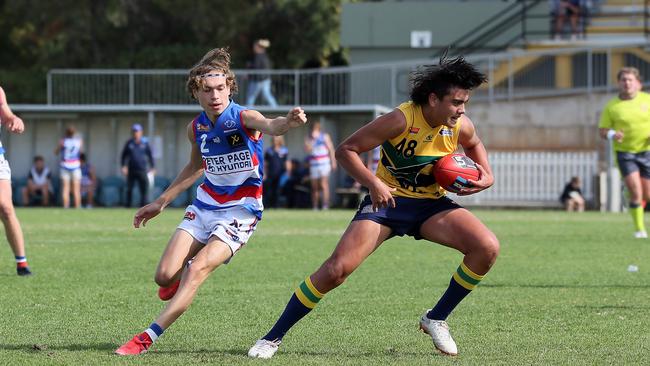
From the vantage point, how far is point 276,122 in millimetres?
7387

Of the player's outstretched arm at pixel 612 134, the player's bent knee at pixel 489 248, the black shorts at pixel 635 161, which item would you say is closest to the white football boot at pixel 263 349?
the player's bent knee at pixel 489 248

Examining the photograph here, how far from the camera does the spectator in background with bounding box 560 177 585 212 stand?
28000 millimetres

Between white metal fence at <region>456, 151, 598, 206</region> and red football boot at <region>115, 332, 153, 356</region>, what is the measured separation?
857 inches

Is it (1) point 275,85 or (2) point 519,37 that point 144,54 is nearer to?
(1) point 275,85

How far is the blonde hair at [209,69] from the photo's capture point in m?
7.80

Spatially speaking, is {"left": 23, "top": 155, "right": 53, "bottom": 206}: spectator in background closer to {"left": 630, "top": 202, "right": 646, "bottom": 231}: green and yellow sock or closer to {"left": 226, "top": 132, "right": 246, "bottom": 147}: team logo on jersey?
{"left": 630, "top": 202, "right": 646, "bottom": 231}: green and yellow sock

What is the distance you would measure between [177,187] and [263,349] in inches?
53.3

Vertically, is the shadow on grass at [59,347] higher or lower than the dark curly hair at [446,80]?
lower

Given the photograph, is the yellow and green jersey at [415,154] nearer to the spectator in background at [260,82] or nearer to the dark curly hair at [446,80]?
the dark curly hair at [446,80]

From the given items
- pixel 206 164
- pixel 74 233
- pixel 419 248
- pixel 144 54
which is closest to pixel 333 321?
pixel 206 164

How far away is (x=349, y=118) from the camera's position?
3122 centimetres

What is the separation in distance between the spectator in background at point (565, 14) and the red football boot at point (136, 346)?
87.1ft

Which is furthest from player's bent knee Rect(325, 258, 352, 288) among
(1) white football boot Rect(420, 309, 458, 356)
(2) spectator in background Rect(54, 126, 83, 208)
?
(2) spectator in background Rect(54, 126, 83, 208)

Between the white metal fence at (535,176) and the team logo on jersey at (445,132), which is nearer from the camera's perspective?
the team logo on jersey at (445,132)
